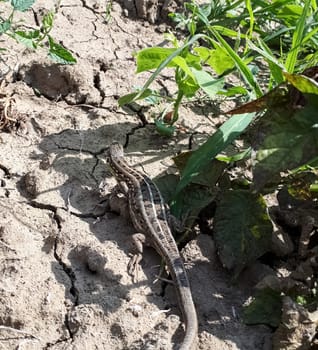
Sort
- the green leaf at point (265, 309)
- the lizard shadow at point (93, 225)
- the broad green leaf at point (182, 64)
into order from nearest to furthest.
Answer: the green leaf at point (265, 309)
the lizard shadow at point (93, 225)
the broad green leaf at point (182, 64)

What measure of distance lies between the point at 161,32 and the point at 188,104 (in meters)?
0.98

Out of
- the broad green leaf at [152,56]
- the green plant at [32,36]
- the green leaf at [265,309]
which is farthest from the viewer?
the green plant at [32,36]

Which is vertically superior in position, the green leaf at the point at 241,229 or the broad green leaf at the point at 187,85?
the broad green leaf at the point at 187,85

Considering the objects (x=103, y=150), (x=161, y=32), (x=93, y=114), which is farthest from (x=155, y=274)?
(x=161, y=32)

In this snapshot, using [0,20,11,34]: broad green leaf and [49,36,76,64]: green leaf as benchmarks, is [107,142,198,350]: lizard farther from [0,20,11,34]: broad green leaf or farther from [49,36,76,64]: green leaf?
[0,20,11,34]: broad green leaf

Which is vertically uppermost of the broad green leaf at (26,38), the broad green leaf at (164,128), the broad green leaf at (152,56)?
the broad green leaf at (152,56)

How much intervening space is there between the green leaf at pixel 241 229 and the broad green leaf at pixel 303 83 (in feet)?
2.42

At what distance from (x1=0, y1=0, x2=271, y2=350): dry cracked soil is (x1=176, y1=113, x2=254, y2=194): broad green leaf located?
1.23 ft

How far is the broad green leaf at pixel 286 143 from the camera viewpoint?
3.64 meters

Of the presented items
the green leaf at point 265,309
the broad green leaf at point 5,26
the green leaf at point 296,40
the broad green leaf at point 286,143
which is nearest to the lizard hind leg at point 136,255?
the green leaf at point 265,309

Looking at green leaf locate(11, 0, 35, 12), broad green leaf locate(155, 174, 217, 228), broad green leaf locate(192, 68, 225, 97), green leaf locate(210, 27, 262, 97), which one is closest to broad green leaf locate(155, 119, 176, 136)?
broad green leaf locate(192, 68, 225, 97)

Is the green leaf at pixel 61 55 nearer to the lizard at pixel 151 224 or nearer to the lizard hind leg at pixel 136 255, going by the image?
the lizard at pixel 151 224

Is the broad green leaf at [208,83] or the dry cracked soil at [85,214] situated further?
the broad green leaf at [208,83]

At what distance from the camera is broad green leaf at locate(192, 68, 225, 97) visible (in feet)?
14.6
